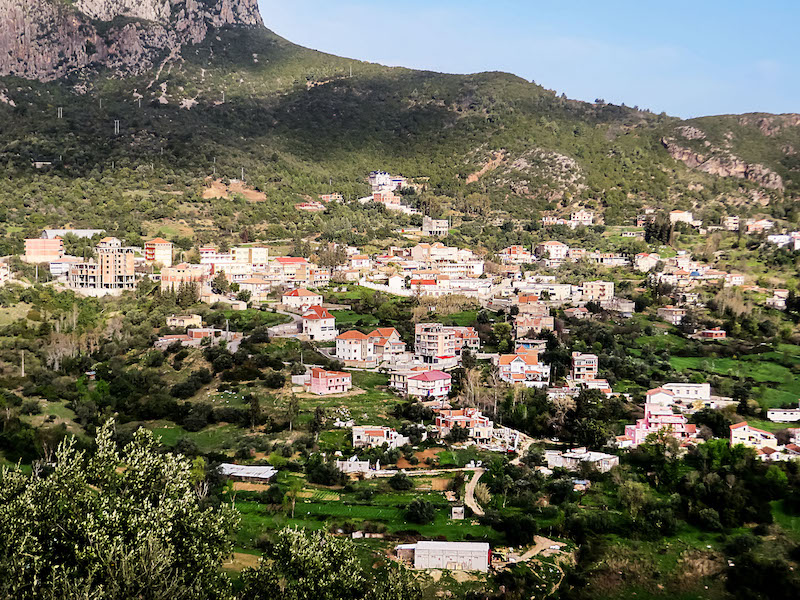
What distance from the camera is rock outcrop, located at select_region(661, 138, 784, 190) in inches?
3531

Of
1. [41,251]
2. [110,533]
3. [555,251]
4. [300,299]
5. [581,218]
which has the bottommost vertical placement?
[300,299]

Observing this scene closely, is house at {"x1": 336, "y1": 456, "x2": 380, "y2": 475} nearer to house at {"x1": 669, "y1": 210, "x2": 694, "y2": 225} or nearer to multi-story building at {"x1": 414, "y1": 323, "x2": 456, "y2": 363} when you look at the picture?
multi-story building at {"x1": 414, "y1": 323, "x2": 456, "y2": 363}

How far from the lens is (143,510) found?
15.4 metres

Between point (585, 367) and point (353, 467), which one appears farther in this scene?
point (585, 367)

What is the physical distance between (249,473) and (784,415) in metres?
22.5

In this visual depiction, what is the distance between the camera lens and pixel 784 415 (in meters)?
34.7

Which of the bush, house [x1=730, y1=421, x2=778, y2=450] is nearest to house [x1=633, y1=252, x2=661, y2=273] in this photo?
house [x1=730, y1=421, x2=778, y2=450]

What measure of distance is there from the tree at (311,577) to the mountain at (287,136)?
48.4 meters

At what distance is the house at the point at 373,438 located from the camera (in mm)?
31125

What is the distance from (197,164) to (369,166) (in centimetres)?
2123

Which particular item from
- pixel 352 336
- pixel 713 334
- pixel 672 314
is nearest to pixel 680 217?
pixel 672 314

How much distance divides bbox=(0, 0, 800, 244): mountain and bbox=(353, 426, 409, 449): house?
115 feet

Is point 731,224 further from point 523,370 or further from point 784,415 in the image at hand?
point 523,370

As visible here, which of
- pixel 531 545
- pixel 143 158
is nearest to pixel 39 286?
pixel 143 158
